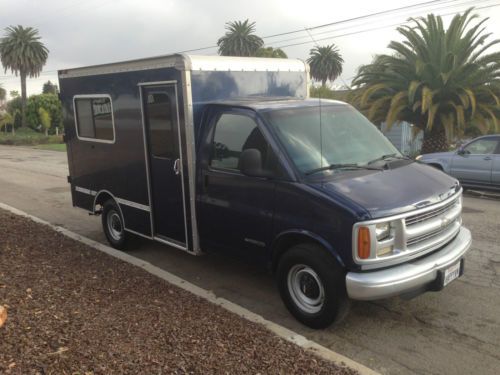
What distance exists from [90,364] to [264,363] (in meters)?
1.21

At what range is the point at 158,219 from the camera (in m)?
6.09

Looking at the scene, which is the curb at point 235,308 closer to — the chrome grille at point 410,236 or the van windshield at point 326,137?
the chrome grille at point 410,236

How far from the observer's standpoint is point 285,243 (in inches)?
179

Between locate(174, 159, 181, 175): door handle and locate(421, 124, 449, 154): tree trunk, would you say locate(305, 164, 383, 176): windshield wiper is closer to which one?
locate(174, 159, 181, 175): door handle

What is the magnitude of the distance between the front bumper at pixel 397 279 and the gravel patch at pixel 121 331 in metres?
0.63

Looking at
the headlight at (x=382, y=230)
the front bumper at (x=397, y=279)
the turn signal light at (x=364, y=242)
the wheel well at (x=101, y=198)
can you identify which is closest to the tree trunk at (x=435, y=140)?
the wheel well at (x=101, y=198)

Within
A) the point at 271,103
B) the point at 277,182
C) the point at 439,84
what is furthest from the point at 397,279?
the point at 439,84

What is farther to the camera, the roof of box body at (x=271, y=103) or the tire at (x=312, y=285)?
the roof of box body at (x=271, y=103)

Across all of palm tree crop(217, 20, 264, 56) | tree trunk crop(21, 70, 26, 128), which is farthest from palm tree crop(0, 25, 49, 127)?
palm tree crop(217, 20, 264, 56)

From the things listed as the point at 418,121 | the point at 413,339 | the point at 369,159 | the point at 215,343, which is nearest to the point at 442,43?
the point at 418,121

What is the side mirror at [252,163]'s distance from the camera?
4527mm

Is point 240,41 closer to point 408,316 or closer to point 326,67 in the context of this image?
point 326,67

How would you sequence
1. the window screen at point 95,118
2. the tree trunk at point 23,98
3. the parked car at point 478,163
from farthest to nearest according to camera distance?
1. the tree trunk at point 23,98
2. the parked car at point 478,163
3. the window screen at point 95,118

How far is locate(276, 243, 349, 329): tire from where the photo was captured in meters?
4.11
